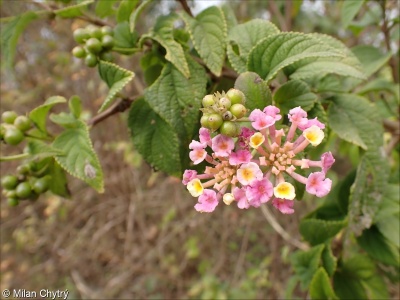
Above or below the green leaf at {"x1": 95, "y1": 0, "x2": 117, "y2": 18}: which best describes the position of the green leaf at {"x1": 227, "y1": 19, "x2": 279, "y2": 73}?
above

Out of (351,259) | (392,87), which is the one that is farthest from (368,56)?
(351,259)

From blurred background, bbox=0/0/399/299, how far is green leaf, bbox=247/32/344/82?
6.51 ft

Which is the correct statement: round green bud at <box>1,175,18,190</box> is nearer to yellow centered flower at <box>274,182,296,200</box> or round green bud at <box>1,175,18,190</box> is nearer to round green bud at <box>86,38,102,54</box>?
round green bud at <box>86,38,102,54</box>

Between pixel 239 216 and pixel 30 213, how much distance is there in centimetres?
149

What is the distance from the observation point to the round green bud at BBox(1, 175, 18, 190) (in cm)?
98

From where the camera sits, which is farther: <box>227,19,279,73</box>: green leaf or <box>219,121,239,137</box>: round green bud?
<box>227,19,279,73</box>: green leaf

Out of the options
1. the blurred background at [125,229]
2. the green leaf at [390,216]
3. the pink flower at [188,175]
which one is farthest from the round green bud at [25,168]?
the blurred background at [125,229]

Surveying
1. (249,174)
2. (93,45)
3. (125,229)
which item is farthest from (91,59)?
(125,229)

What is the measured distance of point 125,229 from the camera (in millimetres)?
3137

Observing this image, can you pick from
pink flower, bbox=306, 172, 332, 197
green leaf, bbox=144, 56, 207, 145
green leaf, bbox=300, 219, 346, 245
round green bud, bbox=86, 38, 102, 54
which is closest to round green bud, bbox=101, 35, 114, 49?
round green bud, bbox=86, 38, 102, 54

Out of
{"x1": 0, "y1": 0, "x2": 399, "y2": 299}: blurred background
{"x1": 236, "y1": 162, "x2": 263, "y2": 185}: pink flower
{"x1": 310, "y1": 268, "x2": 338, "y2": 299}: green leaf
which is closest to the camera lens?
{"x1": 236, "y1": 162, "x2": 263, "y2": 185}: pink flower

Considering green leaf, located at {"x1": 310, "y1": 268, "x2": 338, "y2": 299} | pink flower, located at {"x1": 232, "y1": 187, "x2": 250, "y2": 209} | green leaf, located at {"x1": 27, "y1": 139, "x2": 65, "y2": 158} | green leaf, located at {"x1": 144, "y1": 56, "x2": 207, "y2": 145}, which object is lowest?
green leaf, located at {"x1": 310, "y1": 268, "x2": 338, "y2": 299}

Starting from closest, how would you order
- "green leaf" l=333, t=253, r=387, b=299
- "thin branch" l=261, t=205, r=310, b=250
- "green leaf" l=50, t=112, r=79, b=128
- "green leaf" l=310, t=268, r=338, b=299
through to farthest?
"green leaf" l=50, t=112, r=79, b=128, "green leaf" l=310, t=268, r=338, b=299, "green leaf" l=333, t=253, r=387, b=299, "thin branch" l=261, t=205, r=310, b=250

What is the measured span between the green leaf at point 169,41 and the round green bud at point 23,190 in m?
0.42
